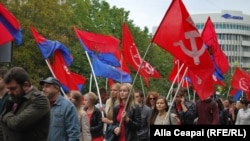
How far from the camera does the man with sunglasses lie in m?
5.75

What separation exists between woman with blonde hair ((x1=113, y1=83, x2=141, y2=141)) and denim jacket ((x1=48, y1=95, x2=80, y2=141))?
7.32 ft

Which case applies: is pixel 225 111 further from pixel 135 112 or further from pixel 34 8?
pixel 34 8

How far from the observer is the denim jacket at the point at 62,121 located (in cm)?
790

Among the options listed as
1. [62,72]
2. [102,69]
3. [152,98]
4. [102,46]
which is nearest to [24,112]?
[152,98]

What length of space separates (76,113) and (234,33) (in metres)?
148

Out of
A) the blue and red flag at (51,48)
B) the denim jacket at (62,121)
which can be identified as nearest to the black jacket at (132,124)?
the denim jacket at (62,121)

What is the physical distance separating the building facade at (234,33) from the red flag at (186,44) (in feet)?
463

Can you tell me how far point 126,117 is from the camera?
1010 cm

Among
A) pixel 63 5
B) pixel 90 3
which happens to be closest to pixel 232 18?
pixel 90 3

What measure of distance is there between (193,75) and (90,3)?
4653 cm

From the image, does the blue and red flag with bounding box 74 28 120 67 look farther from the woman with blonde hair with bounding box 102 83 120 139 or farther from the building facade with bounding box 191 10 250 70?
the building facade with bounding box 191 10 250 70

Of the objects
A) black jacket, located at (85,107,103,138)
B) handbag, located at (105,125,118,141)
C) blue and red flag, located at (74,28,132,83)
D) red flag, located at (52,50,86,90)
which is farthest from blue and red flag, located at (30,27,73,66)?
handbag, located at (105,125,118,141)

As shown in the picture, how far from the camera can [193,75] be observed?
10805 mm

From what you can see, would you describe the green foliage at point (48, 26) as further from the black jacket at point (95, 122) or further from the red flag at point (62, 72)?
the black jacket at point (95, 122)
